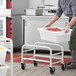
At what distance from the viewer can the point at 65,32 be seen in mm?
3662

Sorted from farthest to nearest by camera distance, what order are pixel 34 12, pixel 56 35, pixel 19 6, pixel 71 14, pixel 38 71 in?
pixel 19 6, pixel 34 12, pixel 38 71, pixel 71 14, pixel 56 35

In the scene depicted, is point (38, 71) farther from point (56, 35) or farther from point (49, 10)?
point (49, 10)

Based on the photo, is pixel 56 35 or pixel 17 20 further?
pixel 17 20

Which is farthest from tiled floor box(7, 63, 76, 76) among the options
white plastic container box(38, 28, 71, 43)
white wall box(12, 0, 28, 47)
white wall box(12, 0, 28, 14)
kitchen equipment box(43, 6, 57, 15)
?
white wall box(12, 0, 28, 14)

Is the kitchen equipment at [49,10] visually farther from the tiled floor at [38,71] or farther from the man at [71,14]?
the tiled floor at [38,71]

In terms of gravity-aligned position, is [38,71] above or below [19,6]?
below

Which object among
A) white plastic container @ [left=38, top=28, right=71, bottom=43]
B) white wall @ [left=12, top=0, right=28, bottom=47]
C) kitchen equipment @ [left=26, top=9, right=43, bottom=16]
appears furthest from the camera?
white wall @ [left=12, top=0, right=28, bottom=47]

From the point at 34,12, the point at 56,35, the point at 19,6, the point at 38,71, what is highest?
the point at 19,6

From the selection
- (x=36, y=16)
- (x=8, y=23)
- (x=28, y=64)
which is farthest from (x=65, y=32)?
(x=8, y=23)

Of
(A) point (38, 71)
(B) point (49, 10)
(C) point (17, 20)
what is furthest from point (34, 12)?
(A) point (38, 71)

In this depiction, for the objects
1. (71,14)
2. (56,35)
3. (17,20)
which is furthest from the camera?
(17,20)

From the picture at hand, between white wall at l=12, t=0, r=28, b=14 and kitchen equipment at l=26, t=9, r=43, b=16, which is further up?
white wall at l=12, t=0, r=28, b=14

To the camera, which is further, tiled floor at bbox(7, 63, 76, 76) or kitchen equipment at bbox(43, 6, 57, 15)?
kitchen equipment at bbox(43, 6, 57, 15)

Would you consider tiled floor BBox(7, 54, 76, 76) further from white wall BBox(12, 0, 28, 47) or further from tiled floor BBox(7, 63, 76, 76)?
white wall BBox(12, 0, 28, 47)
